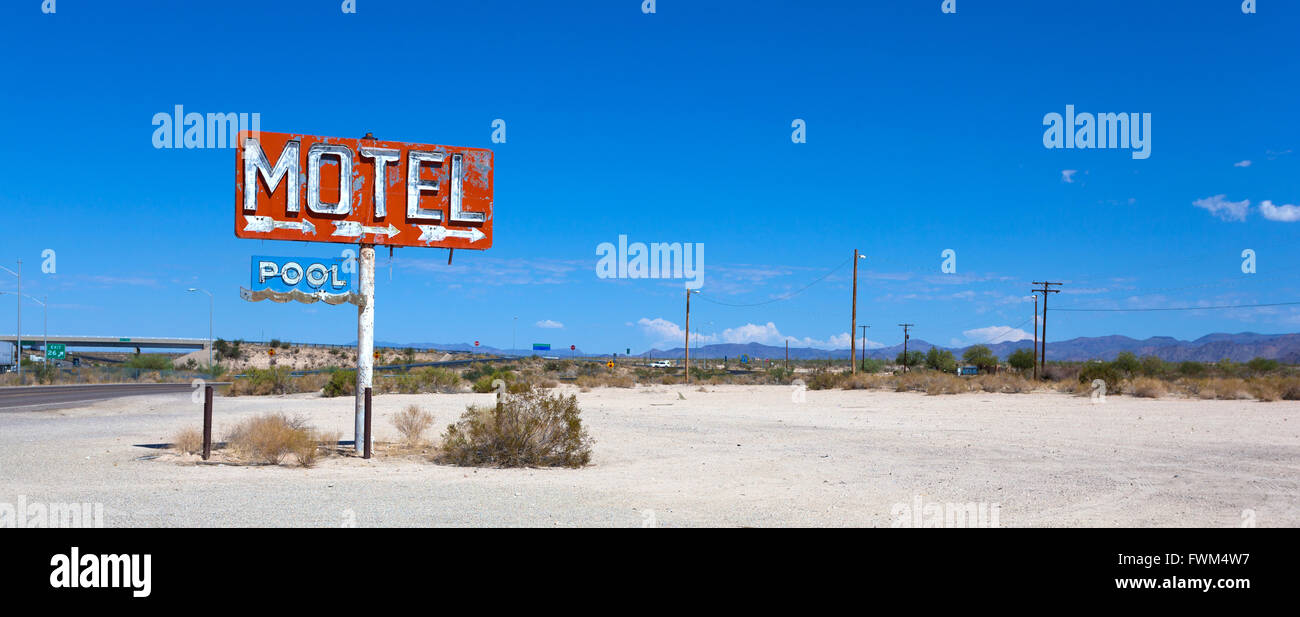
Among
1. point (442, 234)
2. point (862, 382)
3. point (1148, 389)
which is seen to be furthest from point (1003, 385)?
point (442, 234)

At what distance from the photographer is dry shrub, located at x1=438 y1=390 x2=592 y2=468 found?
47.8ft

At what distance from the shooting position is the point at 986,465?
14938mm

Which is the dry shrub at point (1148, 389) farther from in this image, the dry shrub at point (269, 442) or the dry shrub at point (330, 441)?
the dry shrub at point (269, 442)

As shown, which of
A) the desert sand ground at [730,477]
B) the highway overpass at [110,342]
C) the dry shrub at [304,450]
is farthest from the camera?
the highway overpass at [110,342]

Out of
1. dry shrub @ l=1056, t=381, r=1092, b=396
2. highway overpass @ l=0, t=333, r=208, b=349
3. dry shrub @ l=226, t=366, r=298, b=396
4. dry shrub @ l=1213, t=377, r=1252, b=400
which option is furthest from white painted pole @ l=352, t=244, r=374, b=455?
highway overpass @ l=0, t=333, r=208, b=349

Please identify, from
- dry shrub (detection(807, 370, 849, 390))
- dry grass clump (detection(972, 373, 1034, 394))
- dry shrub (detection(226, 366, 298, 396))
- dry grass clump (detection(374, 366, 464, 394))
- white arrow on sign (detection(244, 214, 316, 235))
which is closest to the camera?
white arrow on sign (detection(244, 214, 316, 235))

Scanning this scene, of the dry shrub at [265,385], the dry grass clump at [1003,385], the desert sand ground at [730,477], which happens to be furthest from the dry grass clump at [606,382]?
the desert sand ground at [730,477]

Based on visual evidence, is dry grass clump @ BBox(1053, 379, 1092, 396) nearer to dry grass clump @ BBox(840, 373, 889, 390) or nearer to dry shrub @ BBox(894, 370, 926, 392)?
dry shrub @ BBox(894, 370, 926, 392)

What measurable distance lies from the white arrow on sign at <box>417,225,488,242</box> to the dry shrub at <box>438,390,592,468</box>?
3.10 meters

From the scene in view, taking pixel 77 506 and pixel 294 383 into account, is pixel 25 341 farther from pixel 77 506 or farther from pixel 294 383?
pixel 77 506

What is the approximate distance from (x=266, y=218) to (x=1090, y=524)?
42.9 ft

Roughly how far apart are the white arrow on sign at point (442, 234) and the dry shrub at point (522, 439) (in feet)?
10.2

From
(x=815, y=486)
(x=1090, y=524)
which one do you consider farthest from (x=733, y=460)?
(x=1090, y=524)

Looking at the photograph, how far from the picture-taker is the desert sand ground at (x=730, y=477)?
9719mm
